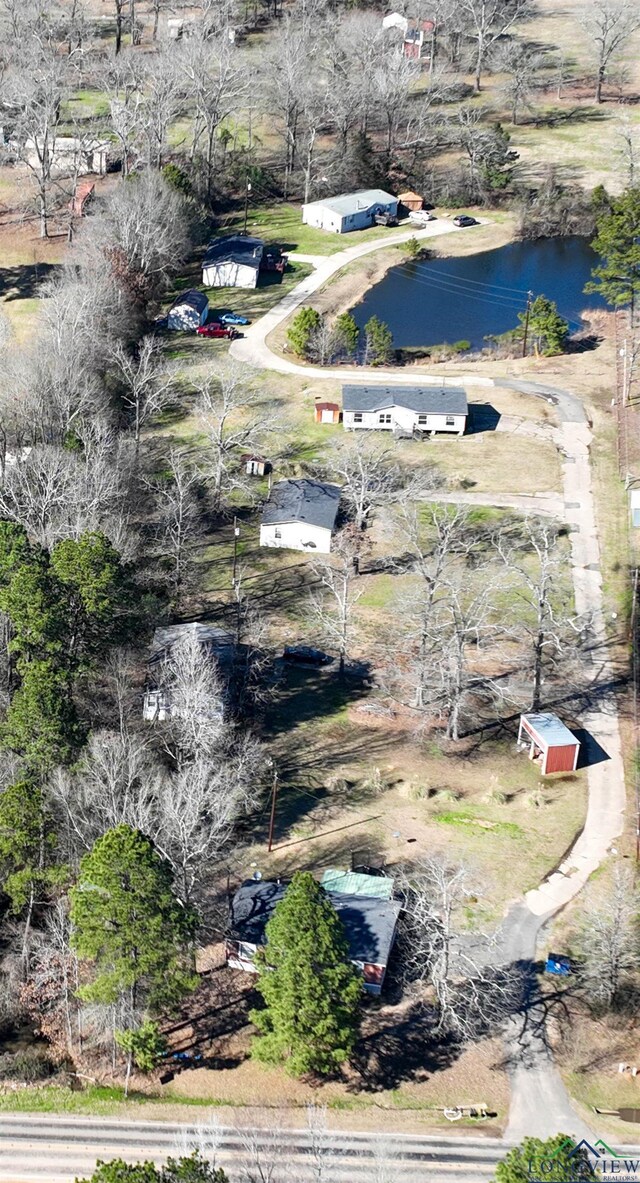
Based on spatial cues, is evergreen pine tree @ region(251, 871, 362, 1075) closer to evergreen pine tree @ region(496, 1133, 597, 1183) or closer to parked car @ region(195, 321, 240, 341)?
evergreen pine tree @ region(496, 1133, 597, 1183)

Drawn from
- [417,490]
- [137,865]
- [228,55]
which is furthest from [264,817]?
[228,55]

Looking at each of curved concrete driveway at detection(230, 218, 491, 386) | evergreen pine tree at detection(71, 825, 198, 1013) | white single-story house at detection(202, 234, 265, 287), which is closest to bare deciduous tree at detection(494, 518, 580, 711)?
curved concrete driveway at detection(230, 218, 491, 386)

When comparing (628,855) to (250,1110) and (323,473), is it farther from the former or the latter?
(323,473)

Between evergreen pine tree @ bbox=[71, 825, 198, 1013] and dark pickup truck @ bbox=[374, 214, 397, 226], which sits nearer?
evergreen pine tree @ bbox=[71, 825, 198, 1013]

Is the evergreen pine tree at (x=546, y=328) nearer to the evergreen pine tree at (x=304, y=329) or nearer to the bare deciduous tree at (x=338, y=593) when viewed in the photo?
the evergreen pine tree at (x=304, y=329)

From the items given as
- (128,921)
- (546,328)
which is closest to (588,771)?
(128,921)

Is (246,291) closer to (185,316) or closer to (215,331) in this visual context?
(185,316)

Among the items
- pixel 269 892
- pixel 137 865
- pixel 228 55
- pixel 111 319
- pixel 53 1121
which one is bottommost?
pixel 53 1121
